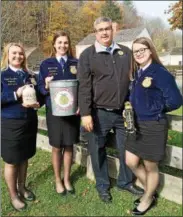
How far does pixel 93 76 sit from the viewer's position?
11.9 feet

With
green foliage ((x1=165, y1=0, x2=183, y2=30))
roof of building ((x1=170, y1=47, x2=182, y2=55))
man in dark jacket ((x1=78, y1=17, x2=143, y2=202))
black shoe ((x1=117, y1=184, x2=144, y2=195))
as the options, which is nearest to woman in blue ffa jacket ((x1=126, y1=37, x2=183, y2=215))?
man in dark jacket ((x1=78, y1=17, x2=143, y2=202))

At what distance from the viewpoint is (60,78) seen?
376cm

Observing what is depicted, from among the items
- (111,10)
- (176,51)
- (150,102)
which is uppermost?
(111,10)

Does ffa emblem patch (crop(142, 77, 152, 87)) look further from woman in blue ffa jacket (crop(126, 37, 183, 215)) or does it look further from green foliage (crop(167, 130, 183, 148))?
green foliage (crop(167, 130, 183, 148))

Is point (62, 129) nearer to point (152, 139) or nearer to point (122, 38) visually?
point (152, 139)

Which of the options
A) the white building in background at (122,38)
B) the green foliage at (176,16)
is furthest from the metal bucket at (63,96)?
the white building in background at (122,38)

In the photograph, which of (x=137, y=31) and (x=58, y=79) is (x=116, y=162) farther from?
(x=137, y=31)

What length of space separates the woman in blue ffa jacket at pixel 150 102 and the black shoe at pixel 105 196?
0.68m

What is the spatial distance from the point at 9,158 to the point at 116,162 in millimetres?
1414

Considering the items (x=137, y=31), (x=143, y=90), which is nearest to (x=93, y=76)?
(x=143, y=90)

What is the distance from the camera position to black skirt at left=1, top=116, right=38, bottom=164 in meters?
3.59

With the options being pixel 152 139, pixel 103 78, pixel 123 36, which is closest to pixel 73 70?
pixel 103 78

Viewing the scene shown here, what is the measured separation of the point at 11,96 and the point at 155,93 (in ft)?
5.16

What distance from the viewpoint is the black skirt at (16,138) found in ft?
11.8
